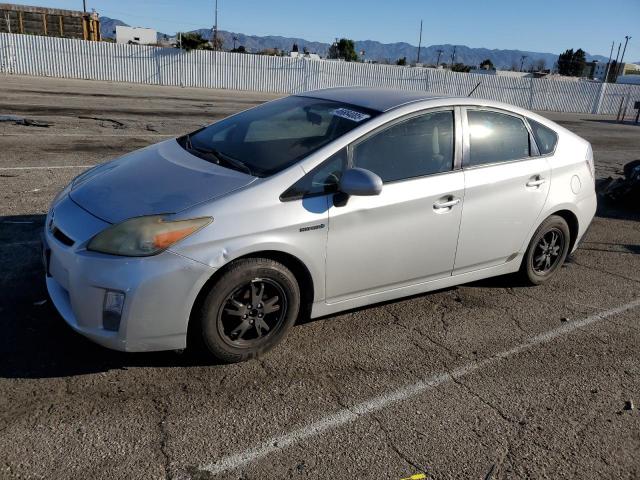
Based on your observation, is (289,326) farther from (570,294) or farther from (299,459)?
(570,294)

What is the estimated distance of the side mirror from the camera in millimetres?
3467

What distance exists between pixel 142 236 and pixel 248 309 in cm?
77

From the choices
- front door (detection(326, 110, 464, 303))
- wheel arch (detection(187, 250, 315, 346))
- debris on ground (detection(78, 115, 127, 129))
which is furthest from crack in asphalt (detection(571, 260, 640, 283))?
debris on ground (detection(78, 115, 127, 129))

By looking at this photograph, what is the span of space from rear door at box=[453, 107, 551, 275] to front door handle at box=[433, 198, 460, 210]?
11 centimetres

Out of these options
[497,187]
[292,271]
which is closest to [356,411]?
[292,271]

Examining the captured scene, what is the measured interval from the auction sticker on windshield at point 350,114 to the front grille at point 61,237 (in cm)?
202

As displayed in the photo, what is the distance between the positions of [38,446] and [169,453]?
617 mm

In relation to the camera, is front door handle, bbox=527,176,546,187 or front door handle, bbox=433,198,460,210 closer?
front door handle, bbox=433,198,460,210

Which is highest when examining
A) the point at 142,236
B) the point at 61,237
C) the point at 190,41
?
the point at 190,41

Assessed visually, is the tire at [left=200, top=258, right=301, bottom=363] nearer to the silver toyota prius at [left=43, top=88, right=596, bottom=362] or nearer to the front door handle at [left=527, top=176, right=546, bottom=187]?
the silver toyota prius at [left=43, top=88, right=596, bottom=362]

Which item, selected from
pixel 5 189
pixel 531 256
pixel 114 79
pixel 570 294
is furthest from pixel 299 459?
pixel 114 79

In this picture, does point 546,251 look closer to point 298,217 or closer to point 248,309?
point 298,217

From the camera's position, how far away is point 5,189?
6711mm

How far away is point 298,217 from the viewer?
341 centimetres
